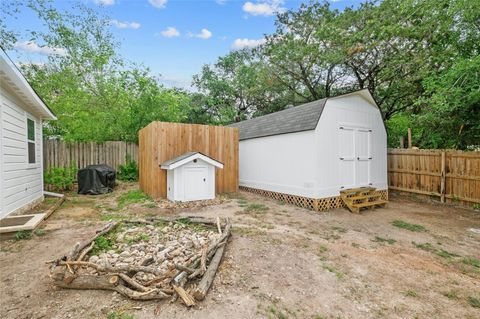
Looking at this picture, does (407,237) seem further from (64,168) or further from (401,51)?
(64,168)

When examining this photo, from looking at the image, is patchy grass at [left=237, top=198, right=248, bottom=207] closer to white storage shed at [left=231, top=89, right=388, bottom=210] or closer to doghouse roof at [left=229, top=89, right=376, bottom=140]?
white storage shed at [left=231, top=89, right=388, bottom=210]

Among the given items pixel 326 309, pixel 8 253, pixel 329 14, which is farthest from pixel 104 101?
pixel 326 309

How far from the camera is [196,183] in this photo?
22.7ft

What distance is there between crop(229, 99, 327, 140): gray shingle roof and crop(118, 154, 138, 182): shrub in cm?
532

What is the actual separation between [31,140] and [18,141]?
1.26m

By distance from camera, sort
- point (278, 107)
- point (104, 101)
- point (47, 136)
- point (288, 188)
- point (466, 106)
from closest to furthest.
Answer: point (466, 106) → point (288, 188) → point (47, 136) → point (104, 101) → point (278, 107)

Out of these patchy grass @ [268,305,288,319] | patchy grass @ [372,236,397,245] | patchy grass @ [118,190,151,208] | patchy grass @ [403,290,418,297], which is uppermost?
patchy grass @ [118,190,151,208]

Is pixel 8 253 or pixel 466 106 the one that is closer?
pixel 8 253

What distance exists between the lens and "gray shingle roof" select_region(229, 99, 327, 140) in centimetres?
656

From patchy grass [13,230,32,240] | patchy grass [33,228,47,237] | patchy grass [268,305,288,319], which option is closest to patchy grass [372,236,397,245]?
patchy grass [268,305,288,319]

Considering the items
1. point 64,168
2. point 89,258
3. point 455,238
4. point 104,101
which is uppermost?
point 104,101

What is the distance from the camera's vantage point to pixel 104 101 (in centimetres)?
1202

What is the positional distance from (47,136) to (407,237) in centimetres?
1401

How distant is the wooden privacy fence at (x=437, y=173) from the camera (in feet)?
21.3
